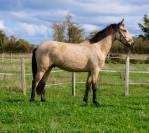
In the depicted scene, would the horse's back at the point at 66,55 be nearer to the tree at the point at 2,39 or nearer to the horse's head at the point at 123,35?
the horse's head at the point at 123,35

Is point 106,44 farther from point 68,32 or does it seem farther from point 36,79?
point 68,32

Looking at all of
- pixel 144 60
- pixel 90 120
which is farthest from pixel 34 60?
pixel 144 60

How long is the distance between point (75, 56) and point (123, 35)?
174 cm

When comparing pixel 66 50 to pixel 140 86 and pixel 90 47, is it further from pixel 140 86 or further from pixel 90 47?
pixel 140 86

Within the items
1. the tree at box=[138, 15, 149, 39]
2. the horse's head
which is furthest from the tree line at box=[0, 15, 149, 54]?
the horse's head

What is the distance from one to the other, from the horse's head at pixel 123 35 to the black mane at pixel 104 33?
15 cm

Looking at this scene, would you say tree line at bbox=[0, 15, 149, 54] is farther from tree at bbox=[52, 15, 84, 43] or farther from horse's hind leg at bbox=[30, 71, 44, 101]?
horse's hind leg at bbox=[30, 71, 44, 101]

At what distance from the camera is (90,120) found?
28.1ft

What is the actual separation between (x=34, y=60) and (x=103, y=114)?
3.33 m

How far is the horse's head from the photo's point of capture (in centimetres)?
1240

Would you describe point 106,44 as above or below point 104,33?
below

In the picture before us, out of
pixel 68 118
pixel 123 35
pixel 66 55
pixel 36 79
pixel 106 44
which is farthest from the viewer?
pixel 123 35

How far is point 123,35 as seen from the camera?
41.1ft

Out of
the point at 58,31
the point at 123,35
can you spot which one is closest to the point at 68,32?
the point at 58,31
